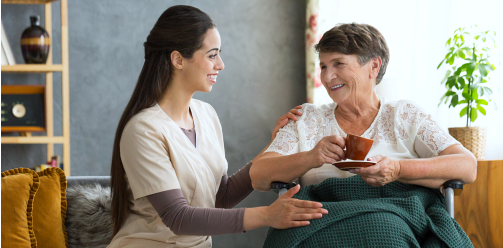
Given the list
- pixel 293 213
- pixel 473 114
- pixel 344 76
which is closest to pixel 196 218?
pixel 293 213

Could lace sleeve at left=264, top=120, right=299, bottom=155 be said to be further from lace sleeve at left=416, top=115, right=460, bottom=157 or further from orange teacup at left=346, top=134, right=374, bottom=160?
lace sleeve at left=416, top=115, right=460, bottom=157

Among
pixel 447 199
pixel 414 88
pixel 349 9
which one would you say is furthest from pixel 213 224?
pixel 349 9

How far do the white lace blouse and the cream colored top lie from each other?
326 millimetres

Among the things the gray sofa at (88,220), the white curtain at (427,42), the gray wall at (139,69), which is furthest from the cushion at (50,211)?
the white curtain at (427,42)

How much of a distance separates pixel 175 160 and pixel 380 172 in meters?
0.70

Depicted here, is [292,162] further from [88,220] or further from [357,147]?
[88,220]

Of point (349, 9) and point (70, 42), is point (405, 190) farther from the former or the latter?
point (70, 42)

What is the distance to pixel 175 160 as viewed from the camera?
1.46 metres

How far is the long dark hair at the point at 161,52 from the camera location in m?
1.52

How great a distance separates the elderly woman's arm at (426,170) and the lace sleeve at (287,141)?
1.16 feet

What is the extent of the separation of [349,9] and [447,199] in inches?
63.8

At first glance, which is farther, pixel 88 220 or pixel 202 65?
pixel 88 220

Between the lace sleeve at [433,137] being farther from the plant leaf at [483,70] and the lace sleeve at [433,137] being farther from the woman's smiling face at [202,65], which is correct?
the woman's smiling face at [202,65]

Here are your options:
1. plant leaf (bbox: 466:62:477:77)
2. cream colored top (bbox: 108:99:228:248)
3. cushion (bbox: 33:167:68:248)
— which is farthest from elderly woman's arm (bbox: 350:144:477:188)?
cushion (bbox: 33:167:68:248)
